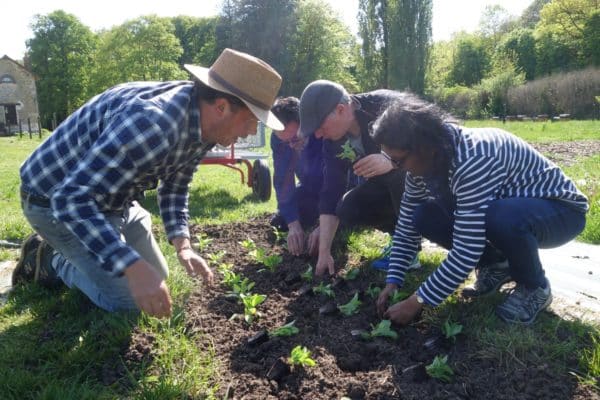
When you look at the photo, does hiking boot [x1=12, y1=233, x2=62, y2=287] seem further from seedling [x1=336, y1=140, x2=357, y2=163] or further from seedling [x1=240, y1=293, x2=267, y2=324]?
seedling [x1=336, y1=140, x2=357, y2=163]

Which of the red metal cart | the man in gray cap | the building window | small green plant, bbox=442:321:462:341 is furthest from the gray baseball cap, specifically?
the building window

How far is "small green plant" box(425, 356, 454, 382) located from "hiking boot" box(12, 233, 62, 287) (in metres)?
2.72

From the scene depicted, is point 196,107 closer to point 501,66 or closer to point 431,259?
point 431,259

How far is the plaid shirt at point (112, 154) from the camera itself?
215cm

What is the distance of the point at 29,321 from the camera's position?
312 cm

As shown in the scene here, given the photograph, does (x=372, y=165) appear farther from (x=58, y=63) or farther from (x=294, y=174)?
(x=58, y=63)

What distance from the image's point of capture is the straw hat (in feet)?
8.11

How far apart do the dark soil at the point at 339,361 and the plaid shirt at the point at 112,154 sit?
2.60 ft

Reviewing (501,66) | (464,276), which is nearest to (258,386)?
(464,276)

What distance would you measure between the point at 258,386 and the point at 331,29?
42472mm

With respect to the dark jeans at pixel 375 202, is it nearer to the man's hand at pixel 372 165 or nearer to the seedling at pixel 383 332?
the man's hand at pixel 372 165

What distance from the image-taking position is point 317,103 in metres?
3.34

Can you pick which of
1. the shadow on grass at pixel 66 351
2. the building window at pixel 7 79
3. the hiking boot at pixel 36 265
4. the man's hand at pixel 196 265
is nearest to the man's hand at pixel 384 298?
the man's hand at pixel 196 265

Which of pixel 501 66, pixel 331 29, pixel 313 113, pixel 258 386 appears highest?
pixel 331 29
